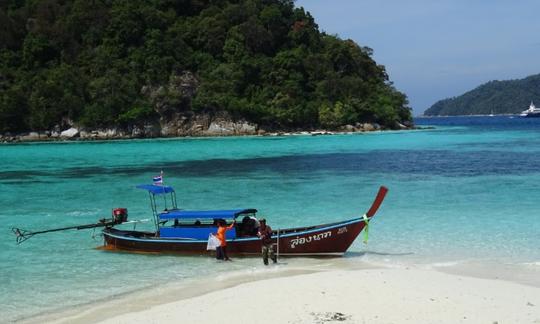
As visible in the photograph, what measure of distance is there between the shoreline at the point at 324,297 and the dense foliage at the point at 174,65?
8892 centimetres

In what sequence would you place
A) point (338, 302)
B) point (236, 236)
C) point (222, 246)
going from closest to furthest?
point (338, 302)
point (222, 246)
point (236, 236)

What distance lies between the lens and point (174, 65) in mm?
107375

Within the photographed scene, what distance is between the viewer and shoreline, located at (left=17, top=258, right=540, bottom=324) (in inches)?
414

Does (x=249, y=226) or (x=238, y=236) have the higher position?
(x=249, y=226)

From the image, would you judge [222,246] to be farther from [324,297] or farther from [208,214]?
[324,297]

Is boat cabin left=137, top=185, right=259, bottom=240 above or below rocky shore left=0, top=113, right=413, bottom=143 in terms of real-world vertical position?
below

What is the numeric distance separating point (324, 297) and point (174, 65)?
99911 mm

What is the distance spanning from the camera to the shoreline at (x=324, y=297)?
34.5ft

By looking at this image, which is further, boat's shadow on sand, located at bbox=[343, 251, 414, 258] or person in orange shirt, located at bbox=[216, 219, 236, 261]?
boat's shadow on sand, located at bbox=[343, 251, 414, 258]

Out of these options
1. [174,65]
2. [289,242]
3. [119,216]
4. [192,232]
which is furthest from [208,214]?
[174,65]

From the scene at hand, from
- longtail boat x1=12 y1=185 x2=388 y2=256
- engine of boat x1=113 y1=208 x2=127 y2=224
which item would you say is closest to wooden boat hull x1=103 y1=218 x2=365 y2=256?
longtail boat x1=12 y1=185 x2=388 y2=256

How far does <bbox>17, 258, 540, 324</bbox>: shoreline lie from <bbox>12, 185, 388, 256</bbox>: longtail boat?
50.1 inches

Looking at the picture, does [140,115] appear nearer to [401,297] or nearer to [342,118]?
[342,118]

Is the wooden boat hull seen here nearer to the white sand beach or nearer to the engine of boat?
the engine of boat
